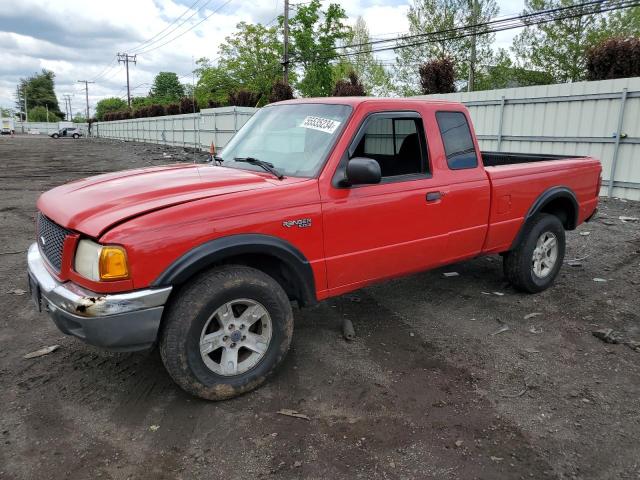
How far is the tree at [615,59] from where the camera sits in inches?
456

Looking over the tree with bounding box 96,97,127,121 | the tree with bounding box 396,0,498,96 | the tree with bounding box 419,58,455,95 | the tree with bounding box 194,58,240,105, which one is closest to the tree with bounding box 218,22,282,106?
the tree with bounding box 194,58,240,105

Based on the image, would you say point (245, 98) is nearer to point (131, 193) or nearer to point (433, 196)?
point (433, 196)

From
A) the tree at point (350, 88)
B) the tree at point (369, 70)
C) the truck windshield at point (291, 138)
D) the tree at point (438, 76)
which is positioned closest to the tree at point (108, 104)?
the tree at point (369, 70)

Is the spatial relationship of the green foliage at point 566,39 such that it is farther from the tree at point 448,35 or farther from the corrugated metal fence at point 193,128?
the corrugated metal fence at point 193,128

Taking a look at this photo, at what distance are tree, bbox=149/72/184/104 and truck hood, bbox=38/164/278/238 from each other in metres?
104

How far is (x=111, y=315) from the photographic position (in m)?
2.70

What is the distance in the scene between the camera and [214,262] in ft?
10.0

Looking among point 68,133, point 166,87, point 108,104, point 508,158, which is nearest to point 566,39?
point 508,158

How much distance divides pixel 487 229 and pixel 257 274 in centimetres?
242

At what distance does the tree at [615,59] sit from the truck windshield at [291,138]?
1112cm

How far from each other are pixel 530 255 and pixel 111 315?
4057 millimetres

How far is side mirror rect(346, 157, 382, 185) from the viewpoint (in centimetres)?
325

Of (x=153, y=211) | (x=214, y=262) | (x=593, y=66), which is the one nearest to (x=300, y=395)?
(x=214, y=262)

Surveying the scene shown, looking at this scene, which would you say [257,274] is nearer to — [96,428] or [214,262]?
[214,262]
